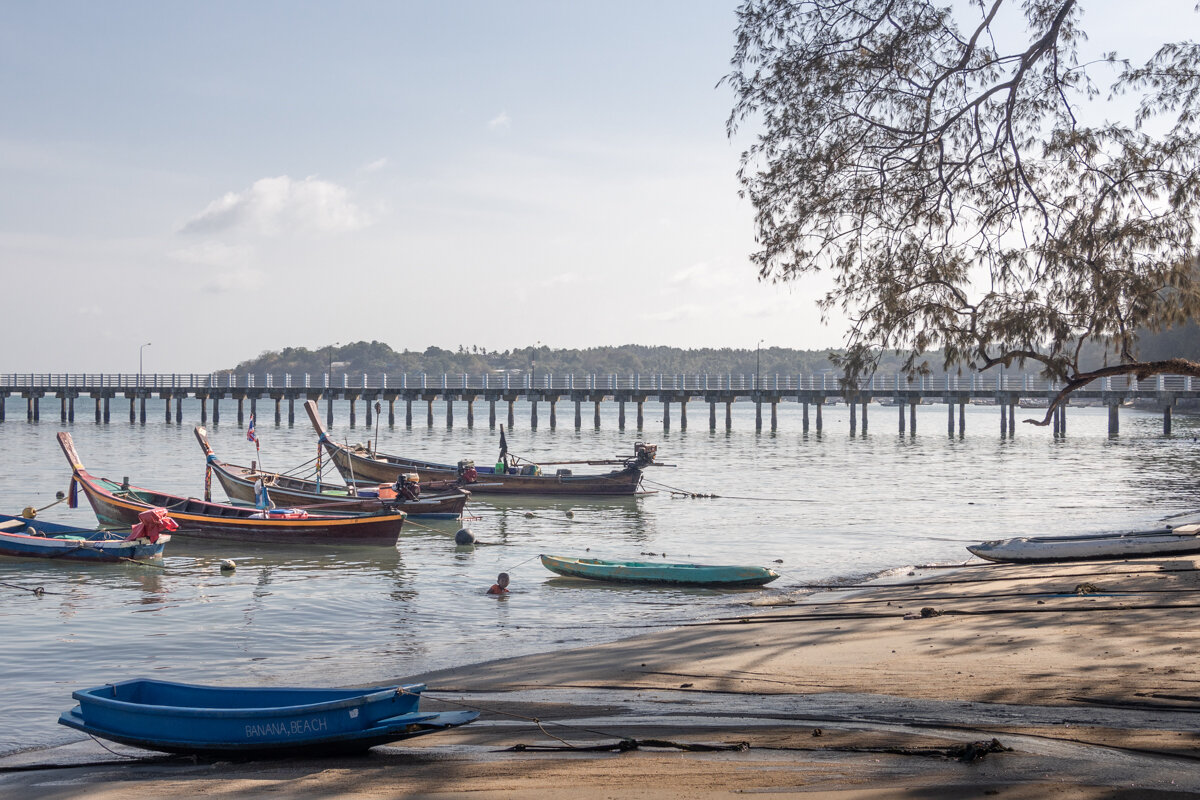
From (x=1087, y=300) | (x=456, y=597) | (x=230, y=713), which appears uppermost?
(x=1087, y=300)

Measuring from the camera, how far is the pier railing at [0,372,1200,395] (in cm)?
6550

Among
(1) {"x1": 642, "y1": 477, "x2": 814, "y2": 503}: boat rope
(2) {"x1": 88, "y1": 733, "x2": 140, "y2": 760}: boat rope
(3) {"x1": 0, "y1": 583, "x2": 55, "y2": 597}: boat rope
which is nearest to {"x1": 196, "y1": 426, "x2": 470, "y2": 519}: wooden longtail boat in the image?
(3) {"x1": 0, "y1": 583, "x2": 55, "y2": 597}: boat rope

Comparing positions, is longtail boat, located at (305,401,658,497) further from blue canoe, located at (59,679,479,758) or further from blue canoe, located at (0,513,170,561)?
blue canoe, located at (59,679,479,758)

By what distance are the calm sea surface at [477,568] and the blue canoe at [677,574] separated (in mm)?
284

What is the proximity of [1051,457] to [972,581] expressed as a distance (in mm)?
38898

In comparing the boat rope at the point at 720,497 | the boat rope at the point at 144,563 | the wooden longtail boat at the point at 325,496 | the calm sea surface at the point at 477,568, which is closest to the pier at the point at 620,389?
the calm sea surface at the point at 477,568

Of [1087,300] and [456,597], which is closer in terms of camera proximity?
[1087,300]

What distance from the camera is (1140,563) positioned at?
548 inches

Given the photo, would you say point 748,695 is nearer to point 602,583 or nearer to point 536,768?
point 536,768

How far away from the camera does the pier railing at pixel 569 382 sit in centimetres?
6550

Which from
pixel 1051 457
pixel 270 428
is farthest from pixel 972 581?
pixel 270 428

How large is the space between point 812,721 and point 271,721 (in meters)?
3.73

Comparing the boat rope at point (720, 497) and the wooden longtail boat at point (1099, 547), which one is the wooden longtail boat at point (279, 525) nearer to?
the wooden longtail boat at point (1099, 547)

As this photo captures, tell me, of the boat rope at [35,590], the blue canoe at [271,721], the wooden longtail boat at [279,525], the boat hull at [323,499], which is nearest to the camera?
the blue canoe at [271,721]
